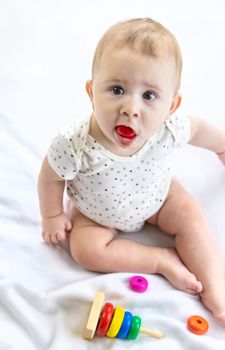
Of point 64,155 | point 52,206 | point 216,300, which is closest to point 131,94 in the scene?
point 64,155

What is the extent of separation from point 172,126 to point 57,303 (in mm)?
368

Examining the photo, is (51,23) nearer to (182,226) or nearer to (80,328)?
(182,226)

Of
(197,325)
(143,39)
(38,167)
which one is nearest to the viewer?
(143,39)

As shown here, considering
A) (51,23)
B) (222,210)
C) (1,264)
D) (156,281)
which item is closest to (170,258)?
(156,281)

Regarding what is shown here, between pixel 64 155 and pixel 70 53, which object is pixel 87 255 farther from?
pixel 70 53

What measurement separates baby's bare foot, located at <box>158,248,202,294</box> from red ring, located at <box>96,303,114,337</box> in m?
0.15

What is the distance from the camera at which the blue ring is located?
33.0 inches

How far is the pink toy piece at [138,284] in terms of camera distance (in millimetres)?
913

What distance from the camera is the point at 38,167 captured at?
1.13 metres

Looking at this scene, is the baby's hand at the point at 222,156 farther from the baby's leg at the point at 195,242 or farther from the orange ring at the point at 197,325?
the orange ring at the point at 197,325

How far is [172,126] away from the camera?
37.3 inches

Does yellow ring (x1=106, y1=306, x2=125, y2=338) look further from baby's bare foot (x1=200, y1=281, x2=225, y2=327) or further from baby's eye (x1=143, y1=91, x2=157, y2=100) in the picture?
baby's eye (x1=143, y1=91, x2=157, y2=100)

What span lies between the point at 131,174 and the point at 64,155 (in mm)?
125

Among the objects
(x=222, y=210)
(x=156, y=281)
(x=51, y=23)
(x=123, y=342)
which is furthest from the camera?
(x=51, y=23)
